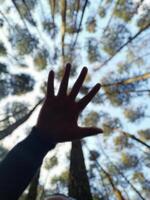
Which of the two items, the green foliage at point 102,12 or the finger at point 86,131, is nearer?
the finger at point 86,131

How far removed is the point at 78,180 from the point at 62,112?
240 inches

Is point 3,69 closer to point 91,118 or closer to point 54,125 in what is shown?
point 91,118

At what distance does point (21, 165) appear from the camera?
1.48 m

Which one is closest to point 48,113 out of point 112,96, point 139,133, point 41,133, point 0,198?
point 41,133

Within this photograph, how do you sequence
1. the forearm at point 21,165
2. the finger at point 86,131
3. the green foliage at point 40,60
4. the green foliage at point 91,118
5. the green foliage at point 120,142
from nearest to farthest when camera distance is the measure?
the forearm at point 21,165 < the finger at point 86,131 < the green foliage at point 40,60 < the green foliage at point 91,118 < the green foliage at point 120,142

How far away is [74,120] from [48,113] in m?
0.14

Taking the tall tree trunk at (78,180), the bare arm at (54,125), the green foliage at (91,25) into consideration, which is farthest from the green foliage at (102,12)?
the bare arm at (54,125)

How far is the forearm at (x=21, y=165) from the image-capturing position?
140 cm

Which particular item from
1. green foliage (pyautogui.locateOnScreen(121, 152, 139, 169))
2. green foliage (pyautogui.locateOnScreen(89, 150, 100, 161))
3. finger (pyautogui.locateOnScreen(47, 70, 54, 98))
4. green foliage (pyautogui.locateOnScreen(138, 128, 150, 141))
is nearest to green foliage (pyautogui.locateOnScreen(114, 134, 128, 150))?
green foliage (pyautogui.locateOnScreen(121, 152, 139, 169))

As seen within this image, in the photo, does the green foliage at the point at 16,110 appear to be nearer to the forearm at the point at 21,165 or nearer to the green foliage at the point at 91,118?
the green foliage at the point at 91,118

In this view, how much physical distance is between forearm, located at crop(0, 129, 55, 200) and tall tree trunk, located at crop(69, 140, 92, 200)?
5394mm

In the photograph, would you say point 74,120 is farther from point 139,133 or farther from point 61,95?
point 139,133

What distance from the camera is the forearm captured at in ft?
4.59

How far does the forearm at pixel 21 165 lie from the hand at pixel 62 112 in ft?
0.21
